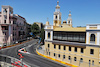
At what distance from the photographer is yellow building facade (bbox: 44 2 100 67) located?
2483cm

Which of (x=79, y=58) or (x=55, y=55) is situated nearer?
(x=79, y=58)

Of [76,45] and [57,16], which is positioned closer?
[76,45]

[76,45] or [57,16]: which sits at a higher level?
[57,16]

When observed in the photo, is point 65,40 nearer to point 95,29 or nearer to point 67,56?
point 67,56

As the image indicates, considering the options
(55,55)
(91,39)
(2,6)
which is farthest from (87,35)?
(2,6)

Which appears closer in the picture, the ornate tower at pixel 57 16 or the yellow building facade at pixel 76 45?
the yellow building facade at pixel 76 45

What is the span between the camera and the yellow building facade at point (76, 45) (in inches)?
977

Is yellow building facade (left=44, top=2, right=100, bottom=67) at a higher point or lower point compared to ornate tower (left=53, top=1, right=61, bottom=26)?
lower

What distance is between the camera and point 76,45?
28.0 meters

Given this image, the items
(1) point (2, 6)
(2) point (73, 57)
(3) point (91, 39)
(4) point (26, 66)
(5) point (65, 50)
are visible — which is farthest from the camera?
(1) point (2, 6)

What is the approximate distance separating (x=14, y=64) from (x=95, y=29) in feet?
81.9

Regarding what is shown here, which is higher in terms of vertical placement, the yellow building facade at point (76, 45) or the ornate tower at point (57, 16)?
the ornate tower at point (57, 16)

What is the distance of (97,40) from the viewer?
24531 mm

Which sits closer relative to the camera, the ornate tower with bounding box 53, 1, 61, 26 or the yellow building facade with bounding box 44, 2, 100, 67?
the yellow building facade with bounding box 44, 2, 100, 67
